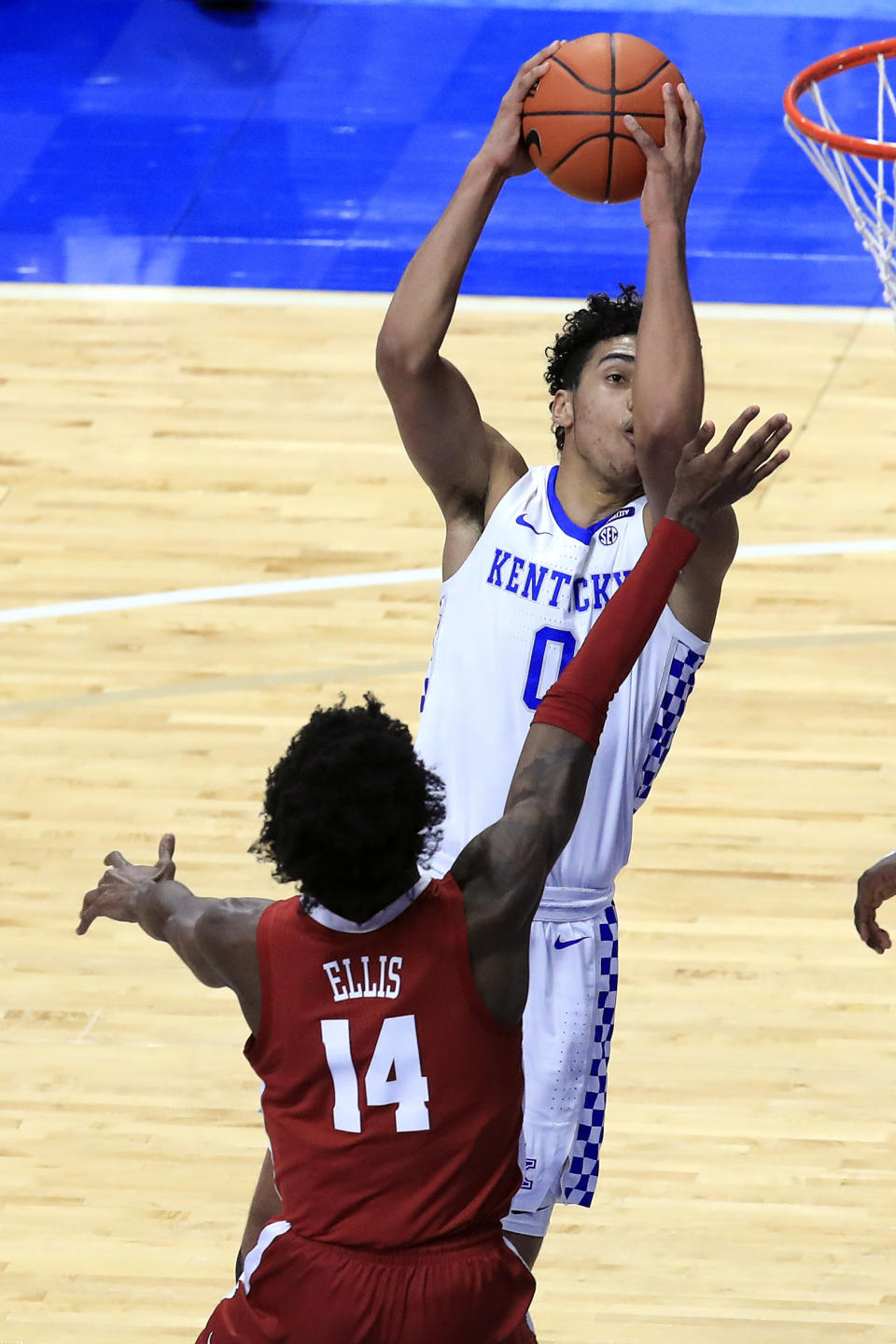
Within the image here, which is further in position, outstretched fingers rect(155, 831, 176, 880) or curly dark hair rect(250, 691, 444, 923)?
outstretched fingers rect(155, 831, 176, 880)

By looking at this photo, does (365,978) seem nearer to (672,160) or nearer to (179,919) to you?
(179,919)

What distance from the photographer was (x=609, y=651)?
10.4ft

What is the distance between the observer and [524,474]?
4.16 metres

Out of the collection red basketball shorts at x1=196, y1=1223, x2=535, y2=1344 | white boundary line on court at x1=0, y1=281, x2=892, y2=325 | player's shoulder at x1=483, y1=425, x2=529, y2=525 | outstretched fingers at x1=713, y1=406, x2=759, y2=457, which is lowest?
white boundary line on court at x1=0, y1=281, x2=892, y2=325

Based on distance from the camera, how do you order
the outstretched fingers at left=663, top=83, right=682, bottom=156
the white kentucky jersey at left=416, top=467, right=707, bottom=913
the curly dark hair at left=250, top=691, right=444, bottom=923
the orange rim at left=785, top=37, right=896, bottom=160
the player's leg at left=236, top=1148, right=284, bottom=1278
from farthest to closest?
the orange rim at left=785, top=37, right=896, bottom=160, the player's leg at left=236, top=1148, right=284, bottom=1278, the white kentucky jersey at left=416, top=467, right=707, bottom=913, the outstretched fingers at left=663, top=83, right=682, bottom=156, the curly dark hair at left=250, top=691, right=444, bottom=923

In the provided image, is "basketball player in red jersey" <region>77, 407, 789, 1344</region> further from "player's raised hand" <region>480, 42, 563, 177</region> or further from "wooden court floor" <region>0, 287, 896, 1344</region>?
"wooden court floor" <region>0, 287, 896, 1344</region>

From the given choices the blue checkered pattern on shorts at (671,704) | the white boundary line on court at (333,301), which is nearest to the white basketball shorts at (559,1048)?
the blue checkered pattern on shorts at (671,704)

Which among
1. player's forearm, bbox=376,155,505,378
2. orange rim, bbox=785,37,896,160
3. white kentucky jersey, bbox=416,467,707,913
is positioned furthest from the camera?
orange rim, bbox=785,37,896,160

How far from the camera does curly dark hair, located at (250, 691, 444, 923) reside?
9.29 feet

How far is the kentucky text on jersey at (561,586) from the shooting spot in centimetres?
393

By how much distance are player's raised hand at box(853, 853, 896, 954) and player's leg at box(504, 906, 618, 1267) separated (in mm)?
509

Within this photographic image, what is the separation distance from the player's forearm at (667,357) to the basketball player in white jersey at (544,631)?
24 cm

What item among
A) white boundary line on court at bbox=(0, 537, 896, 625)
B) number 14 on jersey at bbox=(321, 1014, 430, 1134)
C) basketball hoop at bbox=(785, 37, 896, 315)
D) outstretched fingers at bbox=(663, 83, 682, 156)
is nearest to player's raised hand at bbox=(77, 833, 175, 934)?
number 14 on jersey at bbox=(321, 1014, 430, 1134)

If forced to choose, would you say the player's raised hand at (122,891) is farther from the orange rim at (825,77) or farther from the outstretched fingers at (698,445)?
the orange rim at (825,77)
